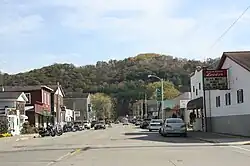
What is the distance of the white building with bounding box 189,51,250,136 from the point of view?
40.5 metres

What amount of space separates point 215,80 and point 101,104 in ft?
388

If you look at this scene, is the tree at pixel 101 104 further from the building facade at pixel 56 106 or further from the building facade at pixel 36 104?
the building facade at pixel 36 104

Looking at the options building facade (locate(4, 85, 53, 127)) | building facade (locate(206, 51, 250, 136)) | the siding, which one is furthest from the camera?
building facade (locate(4, 85, 53, 127))

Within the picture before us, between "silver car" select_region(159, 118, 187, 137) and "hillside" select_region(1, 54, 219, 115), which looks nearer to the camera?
"silver car" select_region(159, 118, 187, 137)

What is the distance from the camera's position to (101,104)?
162500 millimetres

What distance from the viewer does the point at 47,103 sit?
97438 millimetres

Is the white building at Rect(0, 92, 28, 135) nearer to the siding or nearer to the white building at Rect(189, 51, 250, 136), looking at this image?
the white building at Rect(189, 51, 250, 136)

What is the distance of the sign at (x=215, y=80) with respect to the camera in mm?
45125

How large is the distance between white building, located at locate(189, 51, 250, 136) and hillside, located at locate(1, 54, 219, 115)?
133 ft

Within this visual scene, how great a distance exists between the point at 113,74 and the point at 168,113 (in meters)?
25.7

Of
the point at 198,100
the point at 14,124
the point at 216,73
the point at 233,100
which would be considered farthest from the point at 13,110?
the point at 233,100

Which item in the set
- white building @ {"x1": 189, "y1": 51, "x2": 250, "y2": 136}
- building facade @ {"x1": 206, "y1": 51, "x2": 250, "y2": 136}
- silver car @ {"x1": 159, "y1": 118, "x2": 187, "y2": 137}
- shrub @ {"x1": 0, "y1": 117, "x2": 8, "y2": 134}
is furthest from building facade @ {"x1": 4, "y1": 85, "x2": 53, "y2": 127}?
silver car @ {"x1": 159, "y1": 118, "x2": 187, "y2": 137}

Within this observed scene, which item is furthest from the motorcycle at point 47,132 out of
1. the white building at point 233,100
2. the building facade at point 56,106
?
the building facade at point 56,106

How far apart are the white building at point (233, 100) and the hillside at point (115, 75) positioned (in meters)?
40.6
